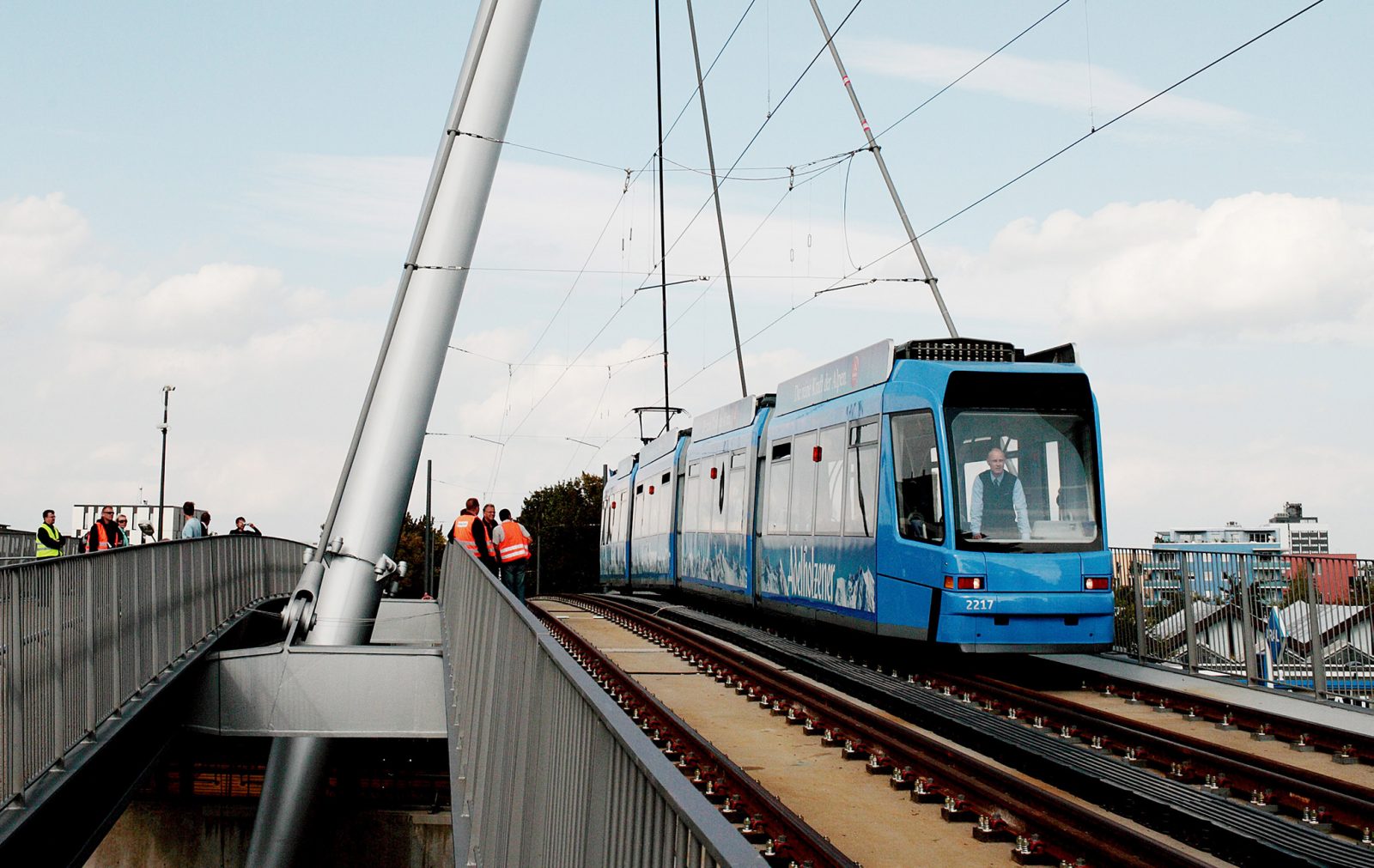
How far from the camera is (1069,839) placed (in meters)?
7.40

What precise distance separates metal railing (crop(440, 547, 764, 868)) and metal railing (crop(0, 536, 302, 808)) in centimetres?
229

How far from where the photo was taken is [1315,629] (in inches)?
516

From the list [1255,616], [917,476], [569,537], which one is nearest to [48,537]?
[917,476]

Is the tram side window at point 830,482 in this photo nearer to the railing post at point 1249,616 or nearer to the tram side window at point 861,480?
the tram side window at point 861,480

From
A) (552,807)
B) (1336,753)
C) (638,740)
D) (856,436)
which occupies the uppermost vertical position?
(856,436)

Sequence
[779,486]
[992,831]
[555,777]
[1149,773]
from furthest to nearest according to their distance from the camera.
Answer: [779,486] < [1149,773] < [992,831] < [555,777]

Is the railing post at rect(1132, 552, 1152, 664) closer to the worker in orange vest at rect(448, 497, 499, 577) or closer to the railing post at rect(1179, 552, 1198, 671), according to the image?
the railing post at rect(1179, 552, 1198, 671)

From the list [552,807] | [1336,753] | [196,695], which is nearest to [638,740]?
[552,807]

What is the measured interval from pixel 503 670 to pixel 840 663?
9.39 meters

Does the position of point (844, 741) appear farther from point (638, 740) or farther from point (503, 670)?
point (638, 740)

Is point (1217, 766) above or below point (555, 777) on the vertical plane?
below

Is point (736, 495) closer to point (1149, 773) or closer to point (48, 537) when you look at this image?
point (48, 537)

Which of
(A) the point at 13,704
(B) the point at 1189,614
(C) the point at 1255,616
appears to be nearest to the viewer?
(A) the point at 13,704

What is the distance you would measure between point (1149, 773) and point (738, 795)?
2.52 meters
